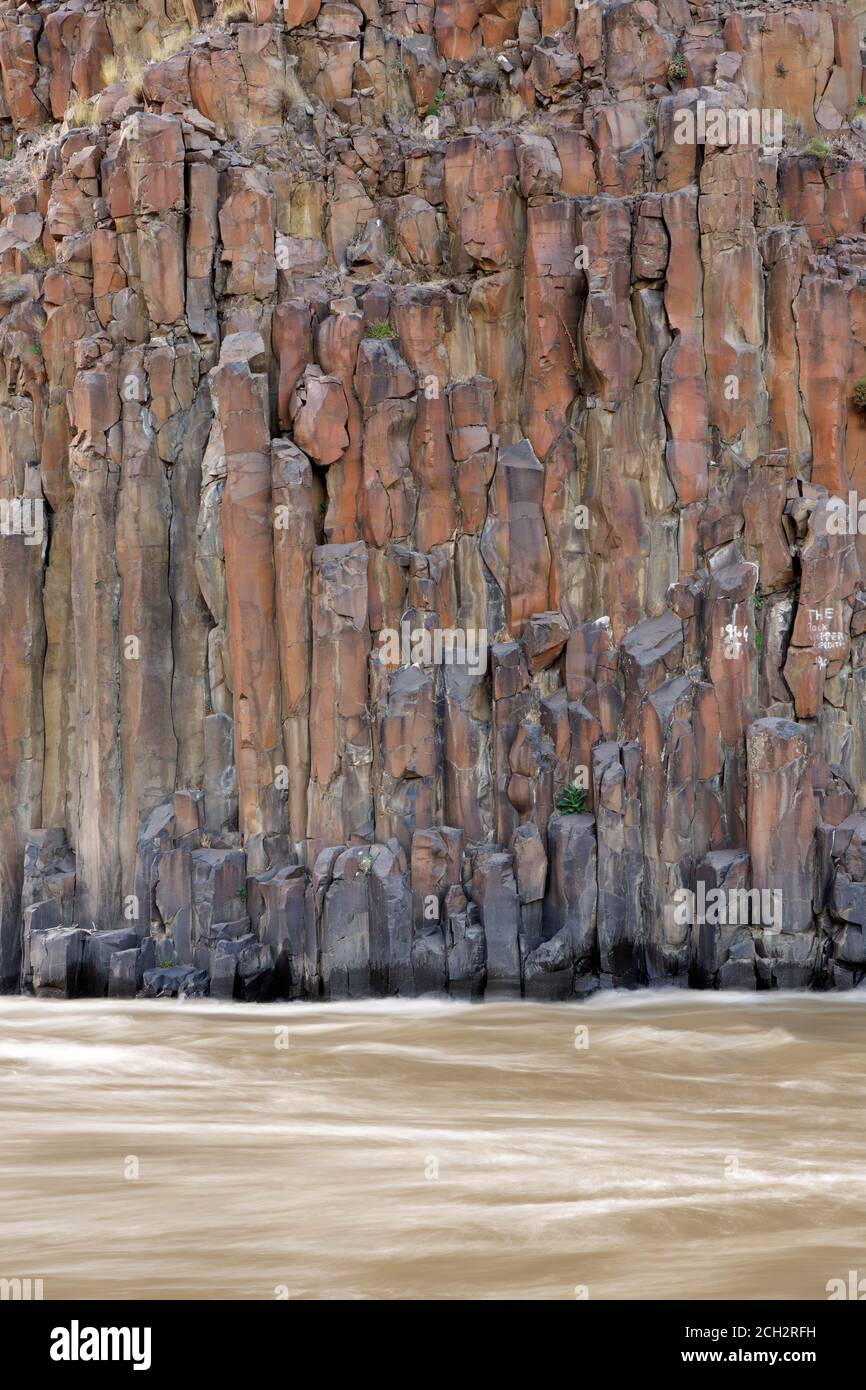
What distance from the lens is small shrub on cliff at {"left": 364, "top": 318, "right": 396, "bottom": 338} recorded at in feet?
88.8

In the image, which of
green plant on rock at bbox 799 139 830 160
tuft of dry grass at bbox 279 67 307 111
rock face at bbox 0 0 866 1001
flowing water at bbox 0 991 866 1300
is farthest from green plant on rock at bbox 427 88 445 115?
flowing water at bbox 0 991 866 1300

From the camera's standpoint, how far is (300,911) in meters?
24.3

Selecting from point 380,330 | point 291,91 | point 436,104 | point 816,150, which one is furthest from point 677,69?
point 380,330

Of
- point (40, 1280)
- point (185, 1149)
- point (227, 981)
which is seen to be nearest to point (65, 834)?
point (227, 981)

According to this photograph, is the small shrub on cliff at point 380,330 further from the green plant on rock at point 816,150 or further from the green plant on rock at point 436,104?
the green plant on rock at point 816,150

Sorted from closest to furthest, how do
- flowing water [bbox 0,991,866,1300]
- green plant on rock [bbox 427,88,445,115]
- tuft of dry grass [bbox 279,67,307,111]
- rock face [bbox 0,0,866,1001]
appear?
flowing water [bbox 0,991,866,1300] < rock face [bbox 0,0,866,1001] < tuft of dry grass [bbox 279,67,307,111] < green plant on rock [bbox 427,88,445,115]

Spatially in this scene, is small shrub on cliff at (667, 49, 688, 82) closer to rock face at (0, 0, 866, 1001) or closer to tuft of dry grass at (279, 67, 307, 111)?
rock face at (0, 0, 866, 1001)

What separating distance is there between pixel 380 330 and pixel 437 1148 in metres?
17.5

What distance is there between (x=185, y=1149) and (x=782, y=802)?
499 inches

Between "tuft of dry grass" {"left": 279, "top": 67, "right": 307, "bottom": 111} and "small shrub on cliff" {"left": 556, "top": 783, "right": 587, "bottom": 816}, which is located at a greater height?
"tuft of dry grass" {"left": 279, "top": 67, "right": 307, "bottom": 111}

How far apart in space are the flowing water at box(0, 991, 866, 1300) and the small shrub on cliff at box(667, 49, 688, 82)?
19.6 metres

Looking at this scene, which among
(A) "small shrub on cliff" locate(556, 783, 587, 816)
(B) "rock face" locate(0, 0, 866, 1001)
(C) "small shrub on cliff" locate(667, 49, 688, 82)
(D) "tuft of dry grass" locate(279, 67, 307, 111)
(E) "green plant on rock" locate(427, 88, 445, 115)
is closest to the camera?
(B) "rock face" locate(0, 0, 866, 1001)

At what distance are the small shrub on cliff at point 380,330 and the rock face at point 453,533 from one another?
12.0 inches

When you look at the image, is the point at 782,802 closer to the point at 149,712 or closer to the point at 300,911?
the point at 300,911
